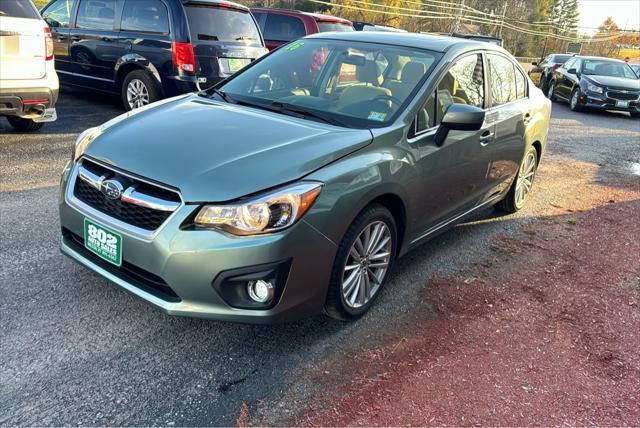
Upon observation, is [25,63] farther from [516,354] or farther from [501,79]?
[516,354]

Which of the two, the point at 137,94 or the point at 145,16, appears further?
the point at 137,94

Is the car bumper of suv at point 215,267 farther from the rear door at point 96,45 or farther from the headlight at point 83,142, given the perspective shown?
the rear door at point 96,45

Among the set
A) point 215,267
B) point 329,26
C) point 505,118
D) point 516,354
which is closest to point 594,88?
point 329,26

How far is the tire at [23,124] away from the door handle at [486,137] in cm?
566

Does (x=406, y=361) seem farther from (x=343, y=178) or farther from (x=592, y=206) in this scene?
(x=592, y=206)

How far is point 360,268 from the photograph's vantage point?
318 centimetres

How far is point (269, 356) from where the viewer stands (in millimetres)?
2881

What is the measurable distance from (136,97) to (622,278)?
6.58 m

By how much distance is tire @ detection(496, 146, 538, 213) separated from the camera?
17.7 ft

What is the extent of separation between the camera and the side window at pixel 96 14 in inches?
314

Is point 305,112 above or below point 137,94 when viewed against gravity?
above

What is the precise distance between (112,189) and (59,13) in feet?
24.2

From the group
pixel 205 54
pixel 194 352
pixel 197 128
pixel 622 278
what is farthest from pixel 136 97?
pixel 622 278

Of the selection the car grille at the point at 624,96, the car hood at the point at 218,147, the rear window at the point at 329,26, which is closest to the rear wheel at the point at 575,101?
the car grille at the point at 624,96
